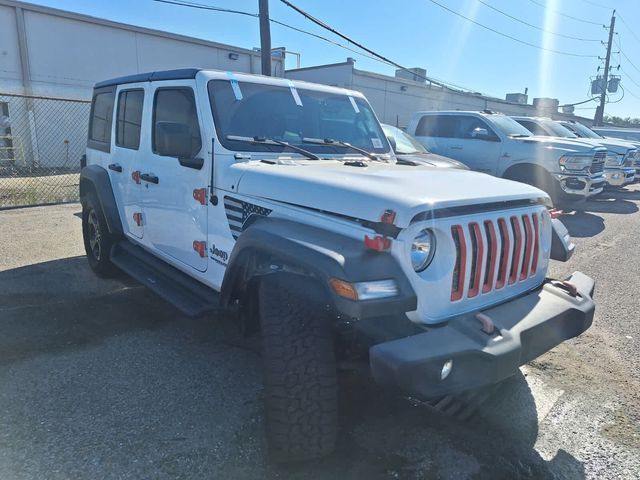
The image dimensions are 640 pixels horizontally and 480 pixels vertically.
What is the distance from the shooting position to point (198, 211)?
10.9 ft

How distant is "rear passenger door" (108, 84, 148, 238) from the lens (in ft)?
13.8

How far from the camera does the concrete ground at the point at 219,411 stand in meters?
2.44

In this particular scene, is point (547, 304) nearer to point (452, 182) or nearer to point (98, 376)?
point (452, 182)

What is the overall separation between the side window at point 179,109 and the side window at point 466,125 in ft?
25.0

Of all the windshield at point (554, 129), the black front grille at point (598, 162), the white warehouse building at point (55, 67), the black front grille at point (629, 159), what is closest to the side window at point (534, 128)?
the windshield at point (554, 129)

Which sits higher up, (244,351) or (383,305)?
(383,305)

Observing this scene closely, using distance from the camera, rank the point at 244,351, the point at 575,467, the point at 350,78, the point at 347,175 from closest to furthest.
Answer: the point at 575,467 < the point at 347,175 < the point at 244,351 < the point at 350,78

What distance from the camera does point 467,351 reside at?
2.01m

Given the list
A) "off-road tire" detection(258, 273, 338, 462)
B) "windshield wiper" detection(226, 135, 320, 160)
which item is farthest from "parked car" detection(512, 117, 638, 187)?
"off-road tire" detection(258, 273, 338, 462)

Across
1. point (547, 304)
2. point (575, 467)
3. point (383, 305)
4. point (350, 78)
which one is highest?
point (350, 78)

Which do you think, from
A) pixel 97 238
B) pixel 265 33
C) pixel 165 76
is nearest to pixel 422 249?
pixel 165 76

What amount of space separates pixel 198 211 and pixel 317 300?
4.59 feet

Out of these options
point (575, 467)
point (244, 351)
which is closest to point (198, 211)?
point (244, 351)

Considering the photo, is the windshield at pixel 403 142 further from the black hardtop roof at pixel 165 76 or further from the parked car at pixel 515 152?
the black hardtop roof at pixel 165 76
